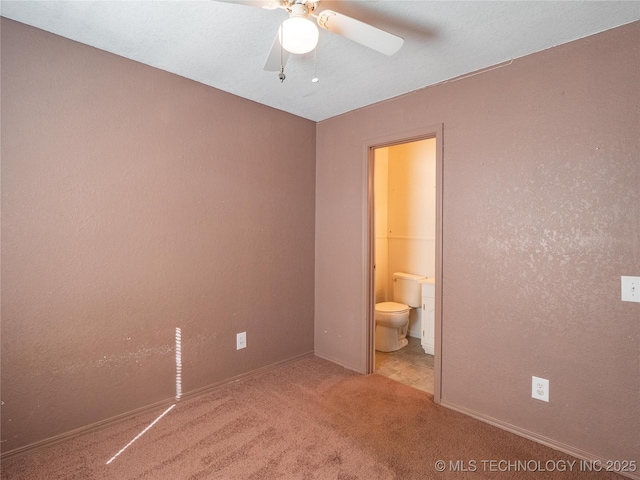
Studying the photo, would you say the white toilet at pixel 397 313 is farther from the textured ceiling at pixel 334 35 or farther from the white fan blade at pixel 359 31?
the white fan blade at pixel 359 31

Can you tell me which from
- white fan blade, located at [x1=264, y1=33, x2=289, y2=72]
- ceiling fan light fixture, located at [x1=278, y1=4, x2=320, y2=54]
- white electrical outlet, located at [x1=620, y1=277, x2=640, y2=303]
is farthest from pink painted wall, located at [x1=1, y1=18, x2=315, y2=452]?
white electrical outlet, located at [x1=620, y1=277, x2=640, y2=303]

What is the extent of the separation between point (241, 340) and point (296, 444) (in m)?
1.03

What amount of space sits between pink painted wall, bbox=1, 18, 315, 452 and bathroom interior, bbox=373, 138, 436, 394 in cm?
122

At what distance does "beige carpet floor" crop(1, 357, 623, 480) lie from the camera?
1.75 meters

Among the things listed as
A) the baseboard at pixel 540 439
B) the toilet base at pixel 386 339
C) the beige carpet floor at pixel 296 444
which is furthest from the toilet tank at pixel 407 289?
the baseboard at pixel 540 439

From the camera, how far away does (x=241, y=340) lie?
2795mm

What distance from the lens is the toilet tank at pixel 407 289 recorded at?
150 inches

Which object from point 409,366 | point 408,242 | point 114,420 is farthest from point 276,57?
point 408,242

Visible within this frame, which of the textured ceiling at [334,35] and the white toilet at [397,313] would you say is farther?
the white toilet at [397,313]

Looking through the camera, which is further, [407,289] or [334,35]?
[407,289]

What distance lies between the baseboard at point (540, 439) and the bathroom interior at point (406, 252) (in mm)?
889

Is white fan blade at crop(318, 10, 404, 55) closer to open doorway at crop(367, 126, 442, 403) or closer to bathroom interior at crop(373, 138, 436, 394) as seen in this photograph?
open doorway at crop(367, 126, 442, 403)

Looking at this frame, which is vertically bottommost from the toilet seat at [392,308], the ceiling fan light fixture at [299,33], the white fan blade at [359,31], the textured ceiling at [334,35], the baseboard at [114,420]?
the baseboard at [114,420]

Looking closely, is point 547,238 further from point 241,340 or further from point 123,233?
point 123,233
